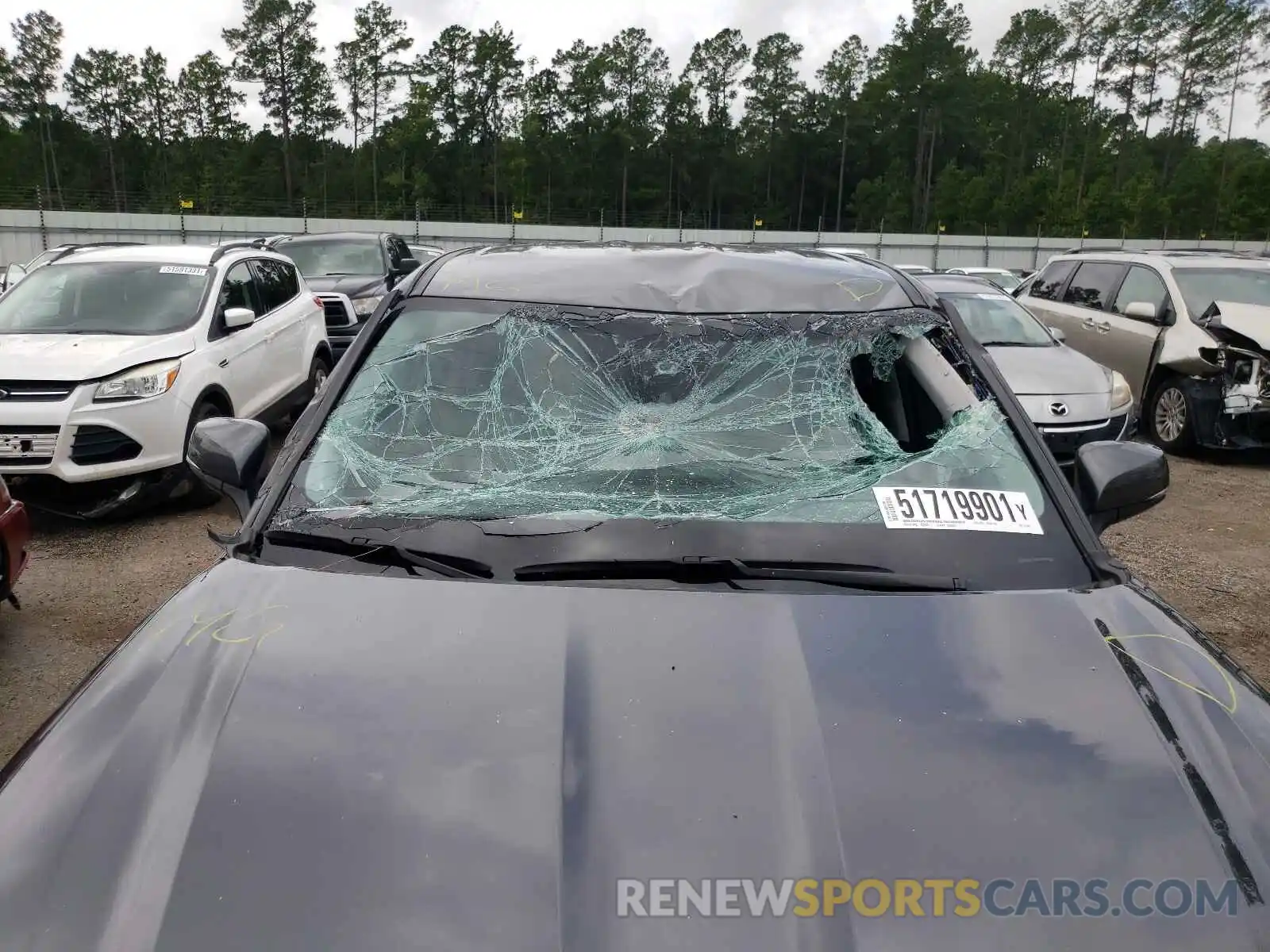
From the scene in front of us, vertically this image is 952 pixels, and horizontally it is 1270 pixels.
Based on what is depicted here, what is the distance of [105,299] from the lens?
7.04 m

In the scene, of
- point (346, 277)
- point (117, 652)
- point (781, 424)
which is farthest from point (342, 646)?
point (346, 277)

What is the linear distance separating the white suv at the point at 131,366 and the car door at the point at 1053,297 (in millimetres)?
8065

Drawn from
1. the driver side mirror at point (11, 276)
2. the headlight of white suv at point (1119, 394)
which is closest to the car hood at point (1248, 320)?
the headlight of white suv at point (1119, 394)

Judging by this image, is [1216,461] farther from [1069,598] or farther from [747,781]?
[747,781]

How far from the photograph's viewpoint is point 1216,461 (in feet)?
28.3

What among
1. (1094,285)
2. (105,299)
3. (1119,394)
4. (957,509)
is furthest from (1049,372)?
(105,299)

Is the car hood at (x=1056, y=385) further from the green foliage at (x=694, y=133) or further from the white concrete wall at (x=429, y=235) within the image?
the green foliage at (x=694, y=133)

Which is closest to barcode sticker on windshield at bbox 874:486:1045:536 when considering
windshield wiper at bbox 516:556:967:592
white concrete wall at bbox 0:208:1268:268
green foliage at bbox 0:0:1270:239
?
windshield wiper at bbox 516:556:967:592

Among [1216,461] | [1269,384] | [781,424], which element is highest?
[781,424]

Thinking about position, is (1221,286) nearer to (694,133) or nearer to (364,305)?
(364,305)

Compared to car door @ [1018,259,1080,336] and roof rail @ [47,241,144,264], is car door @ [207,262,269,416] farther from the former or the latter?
car door @ [1018,259,1080,336]

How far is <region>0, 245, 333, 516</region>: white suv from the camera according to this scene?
19.4ft

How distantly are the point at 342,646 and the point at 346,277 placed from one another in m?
11.6

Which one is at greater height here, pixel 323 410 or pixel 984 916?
pixel 323 410
